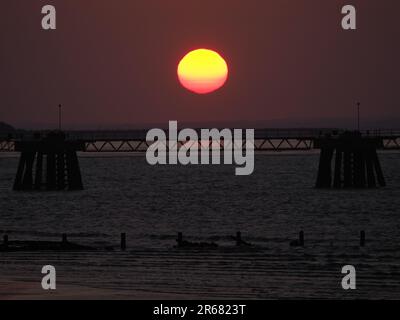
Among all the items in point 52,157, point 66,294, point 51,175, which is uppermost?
point 52,157

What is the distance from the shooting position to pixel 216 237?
187 ft

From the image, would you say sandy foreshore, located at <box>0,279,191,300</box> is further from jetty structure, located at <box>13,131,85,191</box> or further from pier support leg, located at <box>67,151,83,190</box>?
pier support leg, located at <box>67,151,83,190</box>

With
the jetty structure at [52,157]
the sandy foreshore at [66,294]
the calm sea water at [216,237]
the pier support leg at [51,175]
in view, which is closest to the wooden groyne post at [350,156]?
the calm sea water at [216,237]

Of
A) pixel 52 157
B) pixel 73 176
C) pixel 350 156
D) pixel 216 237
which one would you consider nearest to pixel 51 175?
pixel 73 176

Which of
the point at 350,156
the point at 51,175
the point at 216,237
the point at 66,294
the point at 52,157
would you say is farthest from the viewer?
the point at 51,175

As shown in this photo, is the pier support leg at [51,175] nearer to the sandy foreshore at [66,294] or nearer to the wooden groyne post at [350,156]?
the wooden groyne post at [350,156]

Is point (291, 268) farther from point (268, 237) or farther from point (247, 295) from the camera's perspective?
point (268, 237)

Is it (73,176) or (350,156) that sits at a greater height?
(350,156)

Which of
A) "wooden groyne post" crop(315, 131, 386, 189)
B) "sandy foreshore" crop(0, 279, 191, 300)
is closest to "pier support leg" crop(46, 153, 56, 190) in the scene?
"wooden groyne post" crop(315, 131, 386, 189)

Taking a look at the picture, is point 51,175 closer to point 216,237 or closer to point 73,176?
point 73,176

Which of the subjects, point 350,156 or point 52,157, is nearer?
point 350,156

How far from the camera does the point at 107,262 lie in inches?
1550

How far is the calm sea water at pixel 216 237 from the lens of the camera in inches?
1289
